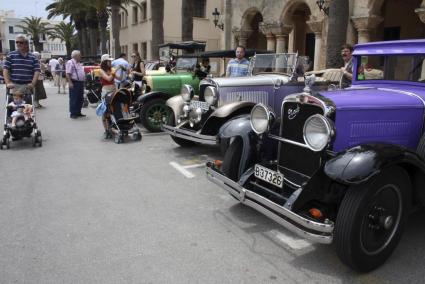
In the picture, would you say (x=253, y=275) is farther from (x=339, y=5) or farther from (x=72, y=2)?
(x=72, y=2)

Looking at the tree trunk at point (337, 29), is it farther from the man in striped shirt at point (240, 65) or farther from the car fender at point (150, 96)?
the car fender at point (150, 96)

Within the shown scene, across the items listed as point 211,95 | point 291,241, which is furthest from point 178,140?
point 291,241

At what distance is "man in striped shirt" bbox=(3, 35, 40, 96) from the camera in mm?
7074

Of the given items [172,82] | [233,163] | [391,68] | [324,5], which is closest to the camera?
[233,163]

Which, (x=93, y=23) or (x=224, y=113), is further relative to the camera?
(x=93, y=23)

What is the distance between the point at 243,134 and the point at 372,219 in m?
1.61

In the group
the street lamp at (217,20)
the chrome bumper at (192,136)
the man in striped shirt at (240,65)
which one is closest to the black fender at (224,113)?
the chrome bumper at (192,136)

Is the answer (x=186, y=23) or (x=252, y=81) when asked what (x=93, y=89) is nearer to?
(x=186, y=23)

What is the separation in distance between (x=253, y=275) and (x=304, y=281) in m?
0.39

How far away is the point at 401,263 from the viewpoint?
329cm

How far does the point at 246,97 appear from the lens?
656cm

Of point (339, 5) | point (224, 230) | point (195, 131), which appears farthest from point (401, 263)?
point (339, 5)

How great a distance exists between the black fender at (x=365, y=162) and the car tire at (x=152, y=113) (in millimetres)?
5902

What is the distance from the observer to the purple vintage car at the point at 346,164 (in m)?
2.98
